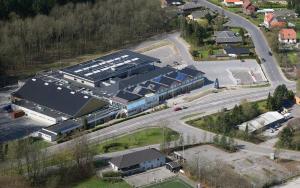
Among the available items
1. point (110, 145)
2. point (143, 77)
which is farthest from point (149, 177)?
point (143, 77)

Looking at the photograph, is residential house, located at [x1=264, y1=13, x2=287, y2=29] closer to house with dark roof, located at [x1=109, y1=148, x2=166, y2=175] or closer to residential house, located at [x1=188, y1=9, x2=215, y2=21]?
residential house, located at [x1=188, y1=9, x2=215, y2=21]

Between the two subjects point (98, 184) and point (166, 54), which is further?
point (166, 54)

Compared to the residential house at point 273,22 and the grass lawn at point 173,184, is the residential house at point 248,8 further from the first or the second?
the grass lawn at point 173,184

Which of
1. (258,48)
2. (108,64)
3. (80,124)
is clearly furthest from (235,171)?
(258,48)

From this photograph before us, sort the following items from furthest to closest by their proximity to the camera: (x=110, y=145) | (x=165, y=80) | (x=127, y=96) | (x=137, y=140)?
1. (x=165, y=80)
2. (x=127, y=96)
3. (x=137, y=140)
4. (x=110, y=145)

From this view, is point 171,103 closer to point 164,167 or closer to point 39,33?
point 164,167

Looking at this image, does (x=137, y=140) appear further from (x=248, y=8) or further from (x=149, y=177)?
(x=248, y=8)

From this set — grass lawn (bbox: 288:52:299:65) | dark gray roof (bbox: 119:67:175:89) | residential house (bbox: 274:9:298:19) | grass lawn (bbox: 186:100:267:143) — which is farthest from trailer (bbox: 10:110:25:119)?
residential house (bbox: 274:9:298:19)
